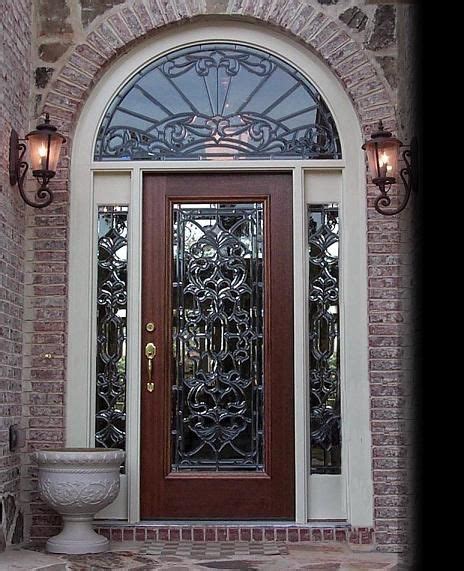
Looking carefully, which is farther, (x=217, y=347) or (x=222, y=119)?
(x=222, y=119)

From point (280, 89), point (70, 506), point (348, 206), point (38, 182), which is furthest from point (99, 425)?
point (280, 89)

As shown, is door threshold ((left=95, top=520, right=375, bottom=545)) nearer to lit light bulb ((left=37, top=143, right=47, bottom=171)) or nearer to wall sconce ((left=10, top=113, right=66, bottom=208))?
wall sconce ((left=10, top=113, right=66, bottom=208))

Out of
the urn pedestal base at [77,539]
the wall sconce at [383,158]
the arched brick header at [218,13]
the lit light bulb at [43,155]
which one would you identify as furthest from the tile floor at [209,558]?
the arched brick header at [218,13]

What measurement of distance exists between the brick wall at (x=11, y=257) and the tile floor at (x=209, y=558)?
0.29 m

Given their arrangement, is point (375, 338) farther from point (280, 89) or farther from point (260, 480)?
point (280, 89)

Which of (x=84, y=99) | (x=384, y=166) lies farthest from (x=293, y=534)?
(x=84, y=99)

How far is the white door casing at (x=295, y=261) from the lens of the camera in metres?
4.19

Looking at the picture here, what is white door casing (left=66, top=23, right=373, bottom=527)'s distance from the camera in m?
4.19

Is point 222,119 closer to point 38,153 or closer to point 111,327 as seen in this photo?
point 38,153

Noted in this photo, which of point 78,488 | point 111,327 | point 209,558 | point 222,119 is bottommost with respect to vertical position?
point 209,558

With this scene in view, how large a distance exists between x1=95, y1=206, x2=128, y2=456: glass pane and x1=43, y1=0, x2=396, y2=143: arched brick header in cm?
56

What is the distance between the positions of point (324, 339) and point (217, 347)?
554 mm

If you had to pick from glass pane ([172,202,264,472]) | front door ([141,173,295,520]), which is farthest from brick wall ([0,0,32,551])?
glass pane ([172,202,264,472])

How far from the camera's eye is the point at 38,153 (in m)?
4.06
